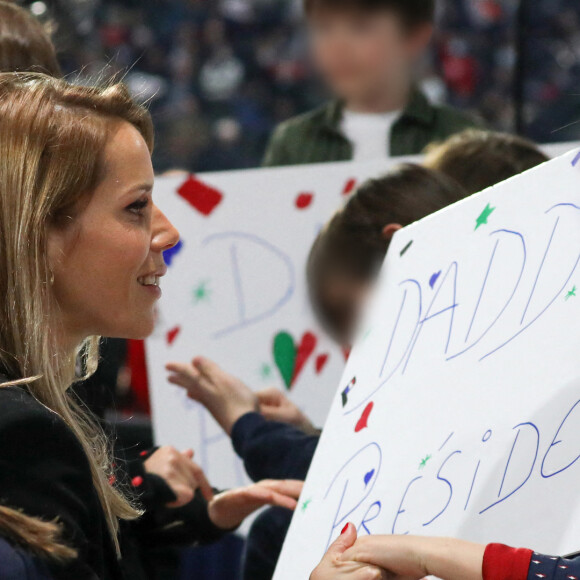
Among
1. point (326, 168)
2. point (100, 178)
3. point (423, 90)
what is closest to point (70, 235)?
point (100, 178)

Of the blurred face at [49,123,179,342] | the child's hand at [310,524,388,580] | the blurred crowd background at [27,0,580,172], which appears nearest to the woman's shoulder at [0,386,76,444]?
the blurred face at [49,123,179,342]

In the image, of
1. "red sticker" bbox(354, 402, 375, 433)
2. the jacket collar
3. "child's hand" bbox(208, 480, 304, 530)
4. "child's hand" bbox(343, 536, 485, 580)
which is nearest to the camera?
"child's hand" bbox(343, 536, 485, 580)

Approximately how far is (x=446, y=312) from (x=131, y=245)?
369 mm

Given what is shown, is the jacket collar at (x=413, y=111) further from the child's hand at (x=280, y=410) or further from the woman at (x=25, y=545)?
the woman at (x=25, y=545)

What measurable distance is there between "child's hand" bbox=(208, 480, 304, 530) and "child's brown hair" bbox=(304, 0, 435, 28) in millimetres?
1166

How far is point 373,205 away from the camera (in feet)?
4.93

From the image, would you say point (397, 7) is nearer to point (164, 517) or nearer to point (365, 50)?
point (365, 50)

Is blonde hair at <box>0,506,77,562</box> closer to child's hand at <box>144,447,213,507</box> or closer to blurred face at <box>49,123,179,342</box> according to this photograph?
blurred face at <box>49,123,179,342</box>

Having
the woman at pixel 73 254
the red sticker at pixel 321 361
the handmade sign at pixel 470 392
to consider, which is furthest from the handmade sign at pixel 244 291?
the woman at pixel 73 254

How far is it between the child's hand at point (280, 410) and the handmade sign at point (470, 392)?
496 millimetres

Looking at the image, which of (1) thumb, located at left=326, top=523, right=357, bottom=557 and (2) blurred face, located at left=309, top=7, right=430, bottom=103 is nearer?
(1) thumb, located at left=326, top=523, right=357, bottom=557

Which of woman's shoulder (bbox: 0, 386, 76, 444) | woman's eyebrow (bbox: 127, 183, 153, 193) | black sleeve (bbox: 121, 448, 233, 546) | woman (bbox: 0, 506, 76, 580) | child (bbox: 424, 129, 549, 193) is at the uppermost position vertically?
woman's eyebrow (bbox: 127, 183, 153, 193)

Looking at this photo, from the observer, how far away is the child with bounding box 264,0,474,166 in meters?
2.08

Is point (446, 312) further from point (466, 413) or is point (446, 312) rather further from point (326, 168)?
point (326, 168)
